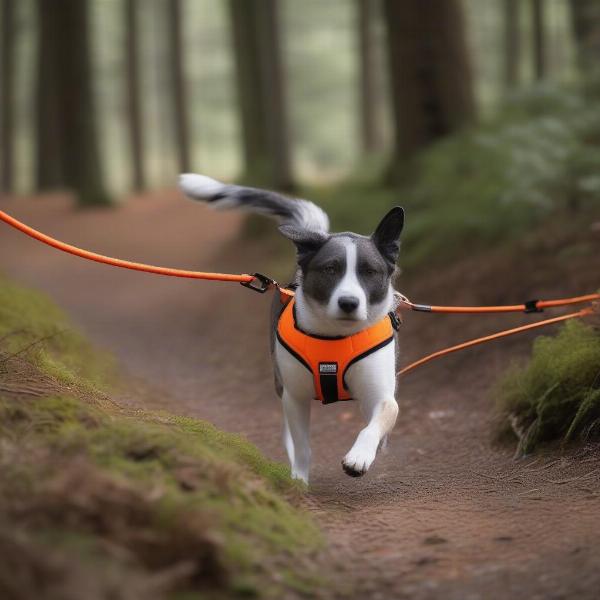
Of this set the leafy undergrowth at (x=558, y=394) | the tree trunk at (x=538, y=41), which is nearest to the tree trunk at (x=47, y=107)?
the tree trunk at (x=538, y=41)

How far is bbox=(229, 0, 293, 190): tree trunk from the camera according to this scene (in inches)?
Result: 712

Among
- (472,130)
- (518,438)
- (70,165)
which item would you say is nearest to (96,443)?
(518,438)

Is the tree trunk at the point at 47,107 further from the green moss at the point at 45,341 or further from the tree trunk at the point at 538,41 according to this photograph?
the green moss at the point at 45,341

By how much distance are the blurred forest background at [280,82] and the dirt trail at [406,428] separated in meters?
2.43

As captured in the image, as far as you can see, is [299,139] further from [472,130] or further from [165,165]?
[472,130]

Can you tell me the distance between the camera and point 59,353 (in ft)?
25.8

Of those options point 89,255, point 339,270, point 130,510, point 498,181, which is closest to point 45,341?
point 89,255

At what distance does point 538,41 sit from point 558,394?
15048 mm

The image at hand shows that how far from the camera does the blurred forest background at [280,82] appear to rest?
1441 cm

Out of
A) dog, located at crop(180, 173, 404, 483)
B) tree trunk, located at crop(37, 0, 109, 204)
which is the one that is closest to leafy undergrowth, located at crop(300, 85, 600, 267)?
dog, located at crop(180, 173, 404, 483)

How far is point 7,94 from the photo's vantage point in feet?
113

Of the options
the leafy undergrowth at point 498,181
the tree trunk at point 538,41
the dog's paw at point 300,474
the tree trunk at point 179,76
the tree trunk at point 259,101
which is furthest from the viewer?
the tree trunk at point 179,76

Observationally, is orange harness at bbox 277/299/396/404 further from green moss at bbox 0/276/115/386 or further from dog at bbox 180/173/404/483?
green moss at bbox 0/276/115/386

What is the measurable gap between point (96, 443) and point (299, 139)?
51.4 meters
